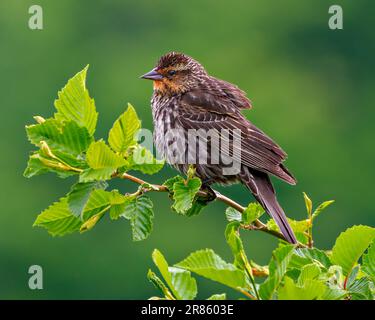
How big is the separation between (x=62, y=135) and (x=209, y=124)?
2.28 meters

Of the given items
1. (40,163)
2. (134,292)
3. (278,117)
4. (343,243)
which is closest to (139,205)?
(40,163)

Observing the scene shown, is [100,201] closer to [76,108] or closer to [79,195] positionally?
[79,195]

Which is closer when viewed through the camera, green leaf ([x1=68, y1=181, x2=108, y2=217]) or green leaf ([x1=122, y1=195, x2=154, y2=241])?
green leaf ([x1=68, y1=181, x2=108, y2=217])

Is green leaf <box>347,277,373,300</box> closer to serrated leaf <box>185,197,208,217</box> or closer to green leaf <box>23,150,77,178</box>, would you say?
green leaf <box>23,150,77,178</box>

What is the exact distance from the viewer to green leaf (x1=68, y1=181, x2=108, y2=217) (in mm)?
3223

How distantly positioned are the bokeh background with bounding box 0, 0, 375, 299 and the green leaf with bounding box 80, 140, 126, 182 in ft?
50.1

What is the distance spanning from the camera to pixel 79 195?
3.25 metres

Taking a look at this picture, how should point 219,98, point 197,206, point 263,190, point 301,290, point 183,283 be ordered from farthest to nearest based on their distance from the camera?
point 219,98
point 263,190
point 197,206
point 183,283
point 301,290

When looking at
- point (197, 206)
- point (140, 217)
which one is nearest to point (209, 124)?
point (197, 206)

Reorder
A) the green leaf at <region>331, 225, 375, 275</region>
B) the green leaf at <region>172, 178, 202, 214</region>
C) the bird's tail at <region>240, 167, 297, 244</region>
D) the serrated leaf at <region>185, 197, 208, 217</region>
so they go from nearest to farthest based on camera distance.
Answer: the green leaf at <region>331, 225, 375, 275</region> → the green leaf at <region>172, 178, 202, 214</region> → the serrated leaf at <region>185, 197, 208, 217</region> → the bird's tail at <region>240, 167, 297, 244</region>

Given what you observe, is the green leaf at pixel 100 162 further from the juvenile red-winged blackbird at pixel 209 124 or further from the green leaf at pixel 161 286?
the juvenile red-winged blackbird at pixel 209 124

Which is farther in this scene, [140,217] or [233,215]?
[233,215]

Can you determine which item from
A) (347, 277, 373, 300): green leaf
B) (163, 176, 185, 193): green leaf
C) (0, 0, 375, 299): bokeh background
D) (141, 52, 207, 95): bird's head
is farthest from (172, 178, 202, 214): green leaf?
(0, 0, 375, 299): bokeh background
